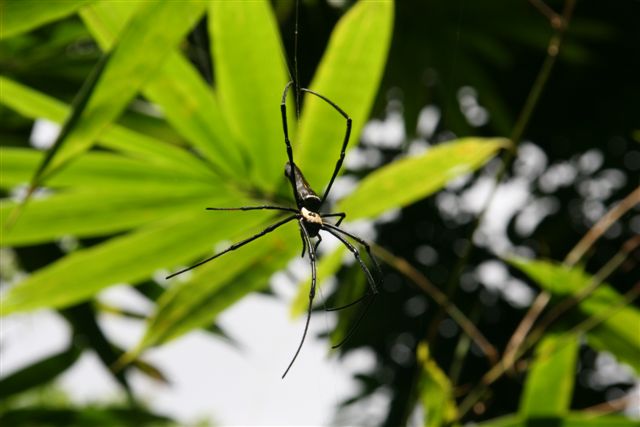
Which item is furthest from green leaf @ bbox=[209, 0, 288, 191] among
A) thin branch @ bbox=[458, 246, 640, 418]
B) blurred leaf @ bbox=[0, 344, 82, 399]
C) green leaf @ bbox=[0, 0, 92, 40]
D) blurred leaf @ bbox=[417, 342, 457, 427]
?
blurred leaf @ bbox=[0, 344, 82, 399]

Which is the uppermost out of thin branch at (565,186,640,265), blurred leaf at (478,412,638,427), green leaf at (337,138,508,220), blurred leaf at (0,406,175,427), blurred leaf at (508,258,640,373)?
thin branch at (565,186,640,265)

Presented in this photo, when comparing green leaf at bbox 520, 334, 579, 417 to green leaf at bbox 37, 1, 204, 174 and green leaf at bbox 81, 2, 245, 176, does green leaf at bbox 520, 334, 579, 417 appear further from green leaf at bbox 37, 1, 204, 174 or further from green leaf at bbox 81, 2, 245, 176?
green leaf at bbox 37, 1, 204, 174

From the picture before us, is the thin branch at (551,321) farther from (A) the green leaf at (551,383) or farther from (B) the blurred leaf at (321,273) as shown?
(B) the blurred leaf at (321,273)

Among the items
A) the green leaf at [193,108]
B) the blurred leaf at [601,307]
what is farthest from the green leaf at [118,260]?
the blurred leaf at [601,307]

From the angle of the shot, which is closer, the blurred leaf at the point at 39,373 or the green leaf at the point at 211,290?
the green leaf at the point at 211,290

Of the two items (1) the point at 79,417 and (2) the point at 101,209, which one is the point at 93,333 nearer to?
(1) the point at 79,417
